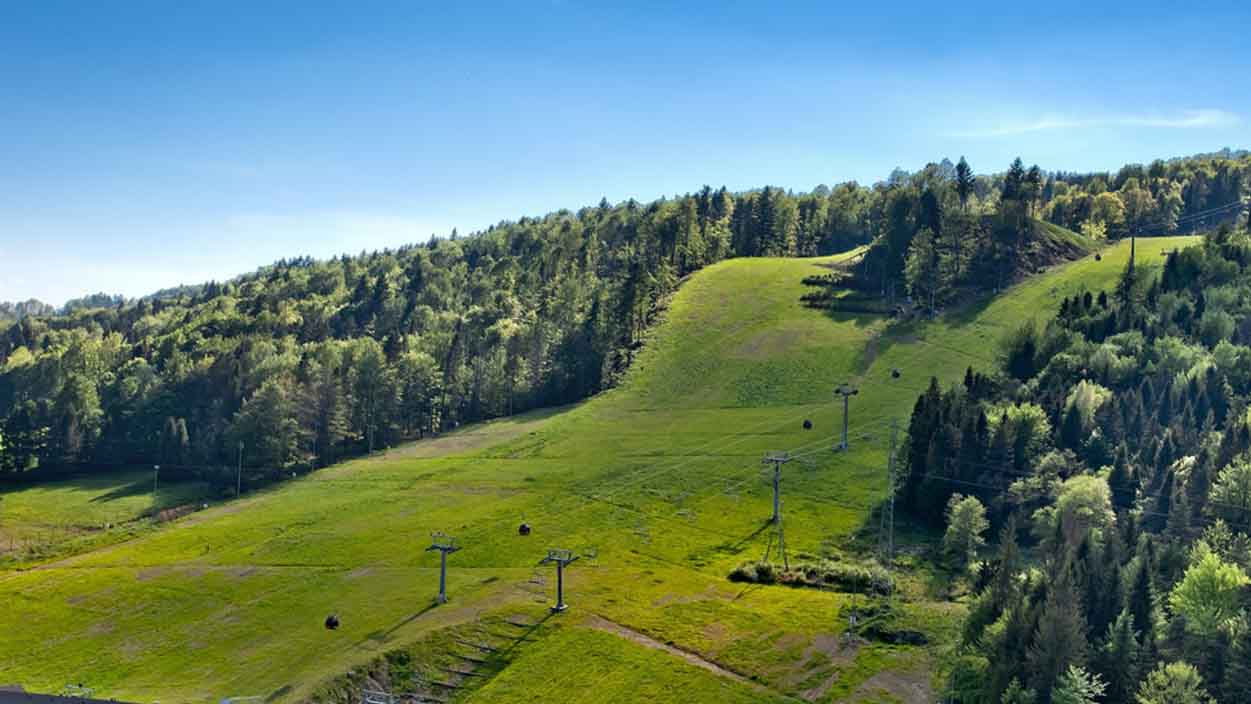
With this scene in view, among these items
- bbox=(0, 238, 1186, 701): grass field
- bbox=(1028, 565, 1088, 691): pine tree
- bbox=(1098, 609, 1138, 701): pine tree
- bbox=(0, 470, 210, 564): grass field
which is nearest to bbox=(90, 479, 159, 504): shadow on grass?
bbox=(0, 470, 210, 564): grass field

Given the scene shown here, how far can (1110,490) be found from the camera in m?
125

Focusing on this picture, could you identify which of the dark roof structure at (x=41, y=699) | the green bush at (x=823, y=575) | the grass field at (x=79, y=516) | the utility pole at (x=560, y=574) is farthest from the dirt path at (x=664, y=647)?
the grass field at (x=79, y=516)

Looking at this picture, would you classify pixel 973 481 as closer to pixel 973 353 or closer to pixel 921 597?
pixel 921 597

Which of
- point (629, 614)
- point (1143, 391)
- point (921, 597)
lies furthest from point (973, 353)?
point (629, 614)

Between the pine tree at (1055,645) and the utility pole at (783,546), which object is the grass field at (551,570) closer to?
the utility pole at (783,546)

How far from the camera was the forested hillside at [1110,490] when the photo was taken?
85.1 metres

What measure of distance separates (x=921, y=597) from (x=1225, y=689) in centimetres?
3156

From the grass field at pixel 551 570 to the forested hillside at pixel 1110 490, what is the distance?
9067 millimetres

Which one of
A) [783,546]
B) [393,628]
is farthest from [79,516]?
[783,546]

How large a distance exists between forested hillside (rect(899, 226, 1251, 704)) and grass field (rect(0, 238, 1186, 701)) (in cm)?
907

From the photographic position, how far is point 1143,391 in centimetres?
14962

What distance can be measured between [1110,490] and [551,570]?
69134mm

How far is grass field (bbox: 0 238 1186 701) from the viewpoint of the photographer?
98312 mm

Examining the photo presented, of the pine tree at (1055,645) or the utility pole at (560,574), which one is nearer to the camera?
the pine tree at (1055,645)
